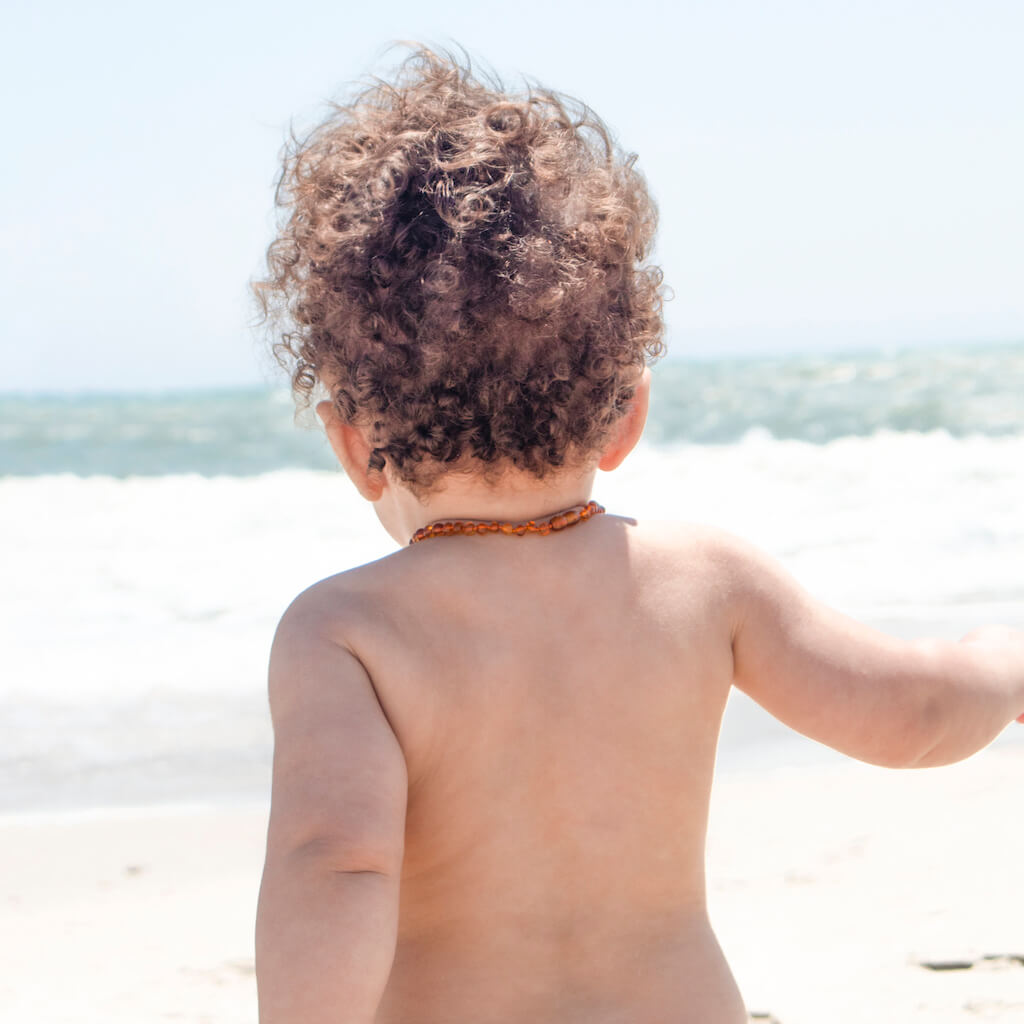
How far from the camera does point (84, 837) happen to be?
8.88 feet

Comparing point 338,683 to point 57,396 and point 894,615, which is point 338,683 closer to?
point 894,615

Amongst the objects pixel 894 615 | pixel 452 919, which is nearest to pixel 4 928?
pixel 452 919

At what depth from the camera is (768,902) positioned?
2373 millimetres

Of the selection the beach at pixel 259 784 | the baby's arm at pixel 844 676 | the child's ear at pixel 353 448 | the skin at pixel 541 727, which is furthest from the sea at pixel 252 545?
the baby's arm at pixel 844 676

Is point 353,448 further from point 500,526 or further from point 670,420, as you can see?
point 670,420

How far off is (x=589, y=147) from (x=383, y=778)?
67cm

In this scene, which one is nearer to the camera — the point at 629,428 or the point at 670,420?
the point at 629,428

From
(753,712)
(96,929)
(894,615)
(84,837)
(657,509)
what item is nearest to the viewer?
(96,929)

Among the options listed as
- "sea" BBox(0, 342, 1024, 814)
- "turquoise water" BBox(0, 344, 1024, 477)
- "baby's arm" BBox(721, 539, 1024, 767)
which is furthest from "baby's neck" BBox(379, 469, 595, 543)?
"turquoise water" BBox(0, 344, 1024, 477)

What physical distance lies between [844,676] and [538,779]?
1.09 ft

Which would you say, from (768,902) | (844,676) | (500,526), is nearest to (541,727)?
(500,526)

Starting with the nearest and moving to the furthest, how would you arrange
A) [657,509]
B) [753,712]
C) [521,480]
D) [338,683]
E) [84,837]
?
[338,683]
[521,480]
[84,837]
[753,712]
[657,509]

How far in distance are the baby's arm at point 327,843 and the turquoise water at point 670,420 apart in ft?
33.4

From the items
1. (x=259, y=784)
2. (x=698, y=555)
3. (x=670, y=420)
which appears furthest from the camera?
(x=670, y=420)
